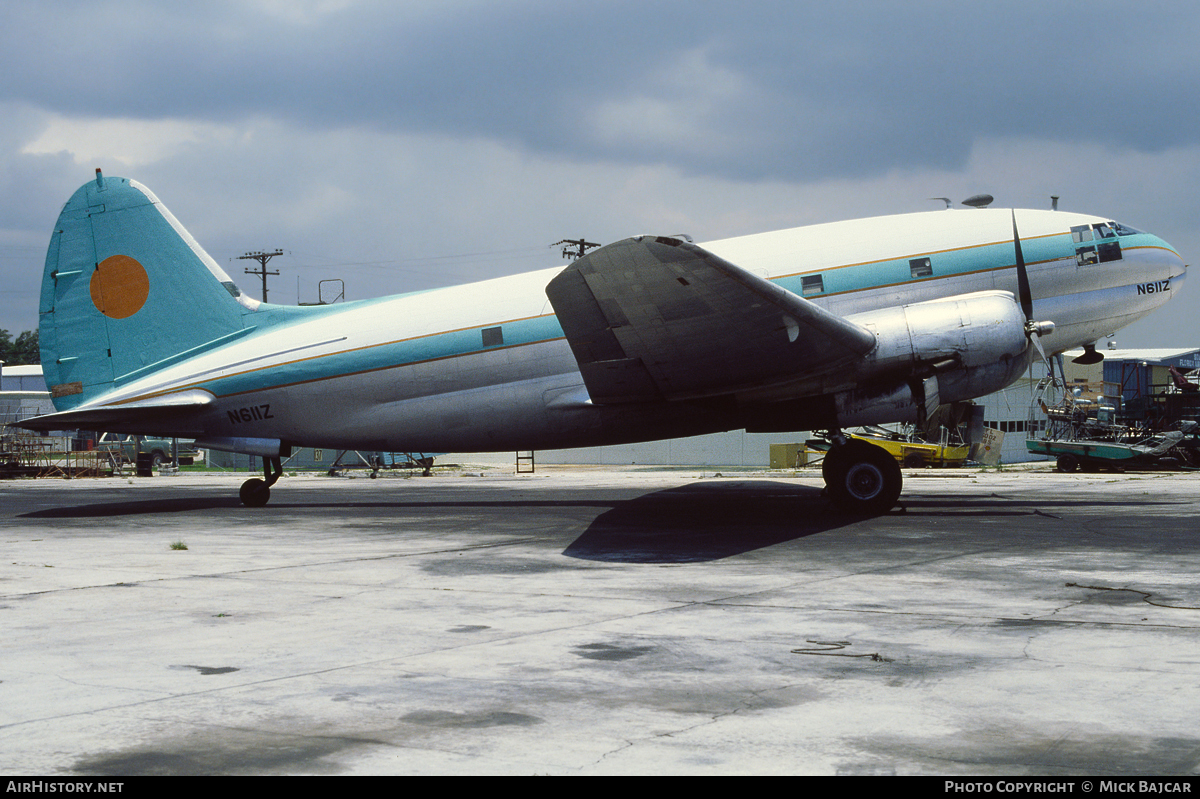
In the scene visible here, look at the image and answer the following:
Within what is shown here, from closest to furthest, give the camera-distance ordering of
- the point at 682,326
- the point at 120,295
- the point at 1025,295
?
1. the point at 682,326
2. the point at 1025,295
3. the point at 120,295

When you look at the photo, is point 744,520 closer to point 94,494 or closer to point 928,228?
point 928,228

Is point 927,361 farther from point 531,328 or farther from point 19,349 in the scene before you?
point 19,349

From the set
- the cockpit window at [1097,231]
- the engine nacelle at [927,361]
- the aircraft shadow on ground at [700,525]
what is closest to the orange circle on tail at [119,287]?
the aircraft shadow on ground at [700,525]

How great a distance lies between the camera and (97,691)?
5.62 m

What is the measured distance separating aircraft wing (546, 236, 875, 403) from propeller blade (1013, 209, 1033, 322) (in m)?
3.71

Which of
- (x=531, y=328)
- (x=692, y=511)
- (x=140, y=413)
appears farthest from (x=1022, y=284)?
(x=140, y=413)

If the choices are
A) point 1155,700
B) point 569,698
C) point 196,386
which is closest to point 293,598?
point 569,698

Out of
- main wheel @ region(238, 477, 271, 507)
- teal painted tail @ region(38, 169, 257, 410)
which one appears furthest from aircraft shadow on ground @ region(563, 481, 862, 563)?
teal painted tail @ region(38, 169, 257, 410)

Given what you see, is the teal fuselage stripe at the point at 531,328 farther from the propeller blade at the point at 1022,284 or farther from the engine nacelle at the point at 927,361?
the engine nacelle at the point at 927,361

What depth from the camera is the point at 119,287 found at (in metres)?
20.0

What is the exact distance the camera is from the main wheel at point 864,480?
16.3 meters

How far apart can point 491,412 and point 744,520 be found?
5.37 m

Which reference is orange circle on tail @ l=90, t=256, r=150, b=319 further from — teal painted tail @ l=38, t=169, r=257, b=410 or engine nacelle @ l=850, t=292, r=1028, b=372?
engine nacelle @ l=850, t=292, r=1028, b=372

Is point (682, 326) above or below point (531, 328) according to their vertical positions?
below
